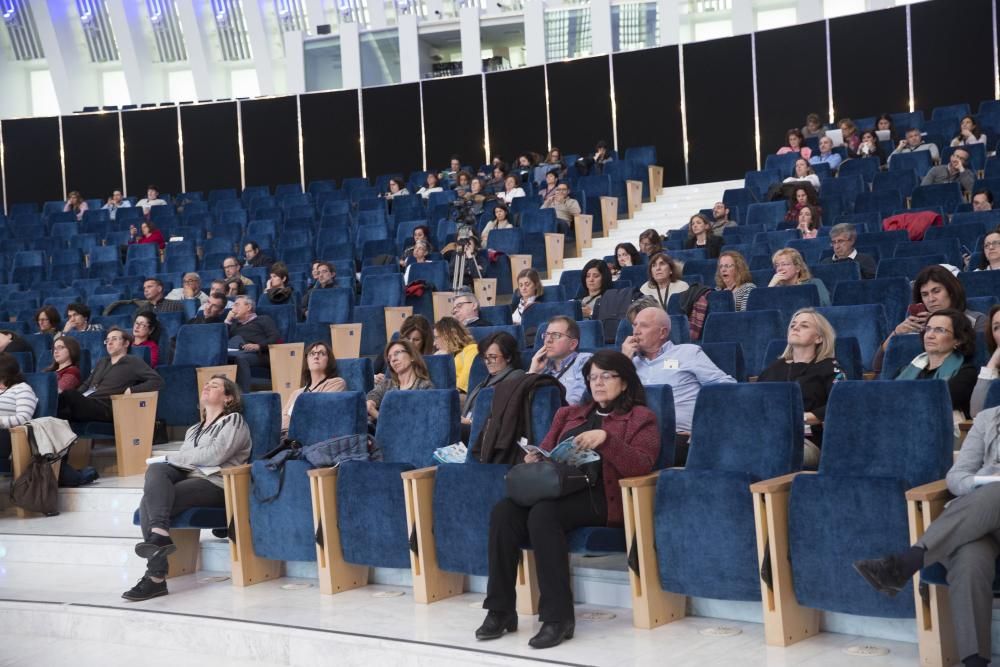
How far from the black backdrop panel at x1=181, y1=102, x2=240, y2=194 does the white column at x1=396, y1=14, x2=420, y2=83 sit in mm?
2074

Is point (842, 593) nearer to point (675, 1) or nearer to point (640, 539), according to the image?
point (640, 539)

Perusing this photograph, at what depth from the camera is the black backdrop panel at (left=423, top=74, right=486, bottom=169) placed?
13.2 meters

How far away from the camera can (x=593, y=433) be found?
3373 millimetres

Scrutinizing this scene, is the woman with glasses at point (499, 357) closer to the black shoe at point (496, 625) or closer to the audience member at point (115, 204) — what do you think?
the black shoe at point (496, 625)

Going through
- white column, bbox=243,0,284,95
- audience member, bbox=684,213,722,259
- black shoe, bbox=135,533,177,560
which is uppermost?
white column, bbox=243,0,284,95

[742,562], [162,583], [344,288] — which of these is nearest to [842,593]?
[742,562]

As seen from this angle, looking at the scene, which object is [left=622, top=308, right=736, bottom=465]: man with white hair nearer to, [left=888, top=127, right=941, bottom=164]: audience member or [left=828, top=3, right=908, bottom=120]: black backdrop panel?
[left=888, top=127, right=941, bottom=164]: audience member

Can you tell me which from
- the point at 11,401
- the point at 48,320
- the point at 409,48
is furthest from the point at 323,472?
the point at 409,48

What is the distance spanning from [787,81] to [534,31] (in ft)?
10.7

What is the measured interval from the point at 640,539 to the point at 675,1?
1045 centimetres

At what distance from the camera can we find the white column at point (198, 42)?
14.8 m

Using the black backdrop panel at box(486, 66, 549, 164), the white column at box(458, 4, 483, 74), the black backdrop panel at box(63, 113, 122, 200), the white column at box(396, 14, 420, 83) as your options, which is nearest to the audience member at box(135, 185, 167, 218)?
the black backdrop panel at box(63, 113, 122, 200)

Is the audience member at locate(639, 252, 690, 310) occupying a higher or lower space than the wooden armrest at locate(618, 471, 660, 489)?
higher

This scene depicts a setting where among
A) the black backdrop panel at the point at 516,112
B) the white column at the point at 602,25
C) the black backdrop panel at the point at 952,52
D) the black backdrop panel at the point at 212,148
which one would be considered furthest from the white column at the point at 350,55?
the black backdrop panel at the point at 952,52
